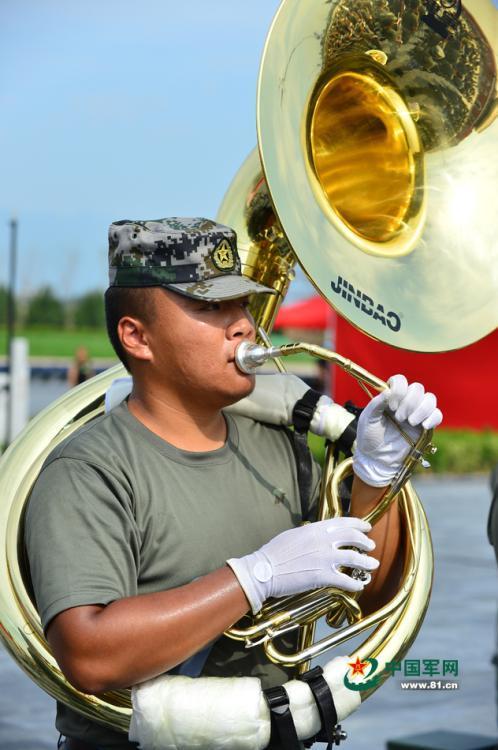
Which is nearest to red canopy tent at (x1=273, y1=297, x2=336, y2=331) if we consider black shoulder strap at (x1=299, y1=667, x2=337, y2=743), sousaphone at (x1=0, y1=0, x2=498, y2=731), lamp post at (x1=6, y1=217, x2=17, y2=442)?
lamp post at (x1=6, y1=217, x2=17, y2=442)

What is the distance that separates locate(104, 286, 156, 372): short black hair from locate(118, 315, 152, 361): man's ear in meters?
0.01

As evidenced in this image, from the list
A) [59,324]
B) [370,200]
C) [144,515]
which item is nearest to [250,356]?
[144,515]

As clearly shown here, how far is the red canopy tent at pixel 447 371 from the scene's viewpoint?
8.39m

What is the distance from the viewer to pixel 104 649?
1.72 meters

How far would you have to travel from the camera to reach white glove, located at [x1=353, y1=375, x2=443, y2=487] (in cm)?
196

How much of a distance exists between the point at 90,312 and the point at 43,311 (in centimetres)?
229

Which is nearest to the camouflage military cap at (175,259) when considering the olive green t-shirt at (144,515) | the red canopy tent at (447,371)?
the olive green t-shirt at (144,515)

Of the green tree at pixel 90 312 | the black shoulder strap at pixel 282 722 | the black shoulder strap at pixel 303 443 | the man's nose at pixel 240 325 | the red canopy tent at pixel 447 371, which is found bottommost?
the green tree at pixel 90 312

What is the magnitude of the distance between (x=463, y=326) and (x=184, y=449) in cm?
63

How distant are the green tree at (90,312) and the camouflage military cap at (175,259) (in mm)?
55347

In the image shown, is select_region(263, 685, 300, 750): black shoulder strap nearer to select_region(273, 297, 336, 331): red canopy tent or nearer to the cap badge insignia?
the cap badge insignia

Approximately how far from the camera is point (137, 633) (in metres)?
1.73

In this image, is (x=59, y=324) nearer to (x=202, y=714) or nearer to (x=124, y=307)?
(x=124, y=307)

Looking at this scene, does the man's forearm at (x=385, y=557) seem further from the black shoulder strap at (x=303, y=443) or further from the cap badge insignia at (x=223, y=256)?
the cap badge insignia at (x=223, y=256)
